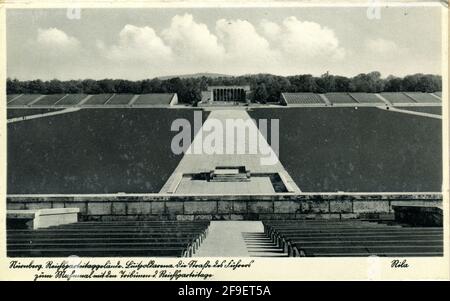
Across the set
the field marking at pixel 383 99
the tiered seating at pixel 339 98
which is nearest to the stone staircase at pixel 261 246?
the field marking at pixel 383 99

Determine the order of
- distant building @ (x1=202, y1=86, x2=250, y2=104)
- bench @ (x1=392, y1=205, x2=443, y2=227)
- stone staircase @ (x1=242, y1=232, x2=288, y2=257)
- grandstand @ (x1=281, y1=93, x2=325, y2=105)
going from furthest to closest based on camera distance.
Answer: distant building @ (x1=202, y1=86, x2=250, y2=104) < grandstand @ (x1=281, y1=93, x2=325, y2=105) < bench @ (x1=392, y1=205, x2=443, y2=227) < stone staircase @ (x1=242, y1=232, x2=288, y2=257)

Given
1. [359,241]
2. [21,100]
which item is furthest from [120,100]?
[359,241]

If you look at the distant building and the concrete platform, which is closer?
the concrete platform

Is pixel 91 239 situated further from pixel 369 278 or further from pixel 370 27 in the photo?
pixel 370 27

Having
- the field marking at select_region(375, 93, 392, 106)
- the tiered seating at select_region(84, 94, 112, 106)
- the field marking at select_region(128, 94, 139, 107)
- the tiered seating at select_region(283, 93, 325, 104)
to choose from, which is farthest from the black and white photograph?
the field marking at select_region(128, 94, 139, 107)

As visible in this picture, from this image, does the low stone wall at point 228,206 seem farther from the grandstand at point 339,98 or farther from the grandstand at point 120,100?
the grandstand at point 339,98

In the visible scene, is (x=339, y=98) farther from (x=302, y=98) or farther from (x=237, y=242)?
(x=237, y=242)

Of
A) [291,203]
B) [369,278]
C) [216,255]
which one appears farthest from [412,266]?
[291,203]

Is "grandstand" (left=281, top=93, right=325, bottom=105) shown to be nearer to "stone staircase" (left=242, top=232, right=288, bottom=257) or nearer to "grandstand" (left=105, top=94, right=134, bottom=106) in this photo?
"grandstand" (left=105, top=94, right=134, bottom=106)
